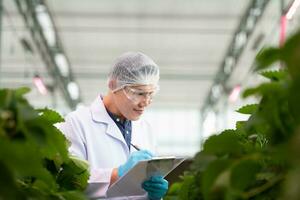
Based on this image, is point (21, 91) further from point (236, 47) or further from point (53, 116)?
point (236, 47)

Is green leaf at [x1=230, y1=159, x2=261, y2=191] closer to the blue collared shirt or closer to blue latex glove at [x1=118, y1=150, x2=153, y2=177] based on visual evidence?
blue latex glove at [x1=118, y1=150, x2=153, y2=177]

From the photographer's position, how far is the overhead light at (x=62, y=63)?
9.84 meters

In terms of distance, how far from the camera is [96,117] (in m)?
2.84

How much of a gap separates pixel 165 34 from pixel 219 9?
3.89ft

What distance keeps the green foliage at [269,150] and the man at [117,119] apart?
186 cm

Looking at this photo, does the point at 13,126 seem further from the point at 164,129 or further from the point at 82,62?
the point at 164,129

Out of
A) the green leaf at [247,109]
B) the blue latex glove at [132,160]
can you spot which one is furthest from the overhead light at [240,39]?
the green leaf at [247,109]

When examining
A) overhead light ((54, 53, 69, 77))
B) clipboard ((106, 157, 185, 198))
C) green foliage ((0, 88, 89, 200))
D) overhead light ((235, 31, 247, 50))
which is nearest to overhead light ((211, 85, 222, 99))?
overhead light ((235, 31, 247, 50))

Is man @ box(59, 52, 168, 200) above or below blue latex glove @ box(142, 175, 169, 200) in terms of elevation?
above

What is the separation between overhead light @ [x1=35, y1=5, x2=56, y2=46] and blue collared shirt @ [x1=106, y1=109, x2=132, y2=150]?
505 cm

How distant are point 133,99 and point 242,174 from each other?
213cm

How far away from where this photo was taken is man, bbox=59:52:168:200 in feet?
9.00

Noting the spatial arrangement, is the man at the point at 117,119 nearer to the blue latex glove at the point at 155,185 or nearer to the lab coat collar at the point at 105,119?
the lab coat collar at the point at 105,119

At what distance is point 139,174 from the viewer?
2.15 metres
